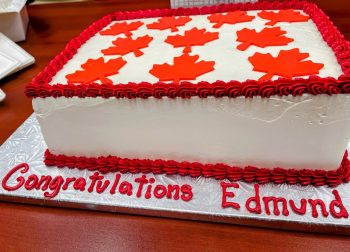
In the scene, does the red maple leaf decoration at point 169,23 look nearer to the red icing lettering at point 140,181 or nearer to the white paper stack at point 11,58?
the red icing lettering at point 140,181

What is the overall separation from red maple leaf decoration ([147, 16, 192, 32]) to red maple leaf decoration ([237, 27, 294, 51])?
0.33 meters

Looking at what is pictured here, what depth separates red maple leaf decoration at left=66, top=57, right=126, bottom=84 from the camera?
51.0 inches

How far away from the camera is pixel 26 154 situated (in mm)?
1548

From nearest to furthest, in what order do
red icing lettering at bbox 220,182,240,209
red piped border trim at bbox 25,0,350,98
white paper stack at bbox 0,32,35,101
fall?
red piped border trim at bbox 25,0,350,98, red icing lettering at bbox 220,182,240,209, white paper stack at bbox 0,32,35,101

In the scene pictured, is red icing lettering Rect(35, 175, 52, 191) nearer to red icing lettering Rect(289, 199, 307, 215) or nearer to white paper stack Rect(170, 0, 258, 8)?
red icing lettering Rect(289, 199, 307, 215)

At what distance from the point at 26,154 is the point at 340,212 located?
127 centimetres

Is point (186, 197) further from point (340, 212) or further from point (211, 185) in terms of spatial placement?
point (340, 212)

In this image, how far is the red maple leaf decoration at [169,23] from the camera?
1.67 m

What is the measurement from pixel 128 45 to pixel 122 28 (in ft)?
0.84

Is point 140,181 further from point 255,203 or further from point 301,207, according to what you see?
point 301,207

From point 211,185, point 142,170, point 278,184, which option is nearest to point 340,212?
point 278,184

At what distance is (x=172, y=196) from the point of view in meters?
1.25

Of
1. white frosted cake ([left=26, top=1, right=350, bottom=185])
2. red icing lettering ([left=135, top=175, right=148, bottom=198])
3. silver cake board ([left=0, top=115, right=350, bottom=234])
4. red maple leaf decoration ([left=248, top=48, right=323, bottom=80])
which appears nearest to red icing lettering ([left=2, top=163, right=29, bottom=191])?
silver cake board ([left=0, top=115, right=350, bottom=234])

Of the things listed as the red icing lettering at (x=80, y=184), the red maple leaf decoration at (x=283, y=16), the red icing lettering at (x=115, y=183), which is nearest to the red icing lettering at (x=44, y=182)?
the red icing lettering at (x=80, y=184)
